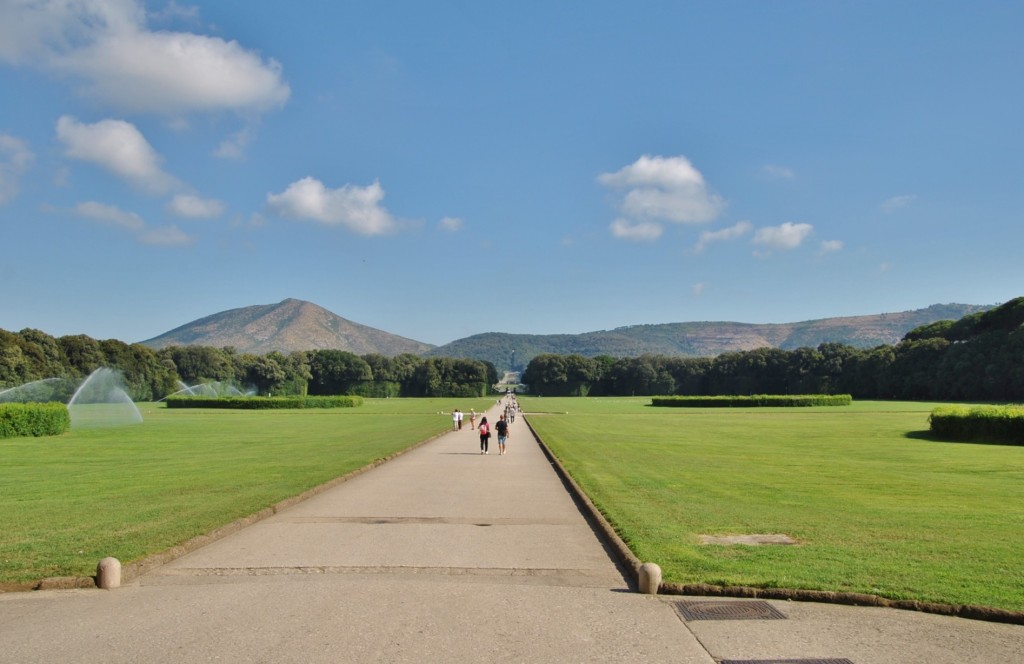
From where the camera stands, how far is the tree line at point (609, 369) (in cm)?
9844

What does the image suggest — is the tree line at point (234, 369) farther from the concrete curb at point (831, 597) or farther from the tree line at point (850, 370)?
the concrete curb at point (831, 597)

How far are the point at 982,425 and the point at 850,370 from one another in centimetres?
9891

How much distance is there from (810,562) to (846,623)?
244 centimetres

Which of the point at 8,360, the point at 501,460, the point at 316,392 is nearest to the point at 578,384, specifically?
the point at 316,392

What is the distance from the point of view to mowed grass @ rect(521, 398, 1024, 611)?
9227 millimetres

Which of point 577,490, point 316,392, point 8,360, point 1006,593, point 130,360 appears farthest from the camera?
point 316,392

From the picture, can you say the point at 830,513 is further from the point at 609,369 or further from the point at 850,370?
the point at 609,369

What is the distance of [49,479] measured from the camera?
19672 millimetres

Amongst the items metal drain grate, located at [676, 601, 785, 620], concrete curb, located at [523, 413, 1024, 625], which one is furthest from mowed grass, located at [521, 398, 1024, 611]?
metal drain grate, located at [676, 601, 785, 620]

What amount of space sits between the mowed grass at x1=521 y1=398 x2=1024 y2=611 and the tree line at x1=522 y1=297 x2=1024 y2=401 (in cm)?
7912

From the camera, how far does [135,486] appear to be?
1798cm

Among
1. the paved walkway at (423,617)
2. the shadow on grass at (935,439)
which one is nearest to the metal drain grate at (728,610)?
the paved walkway at (423,617)

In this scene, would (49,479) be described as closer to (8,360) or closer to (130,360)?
(8,360)

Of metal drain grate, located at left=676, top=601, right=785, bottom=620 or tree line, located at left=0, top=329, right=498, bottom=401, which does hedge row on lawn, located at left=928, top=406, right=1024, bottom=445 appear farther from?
tree line, located at left=0, top=329, right=498, bottom=401
